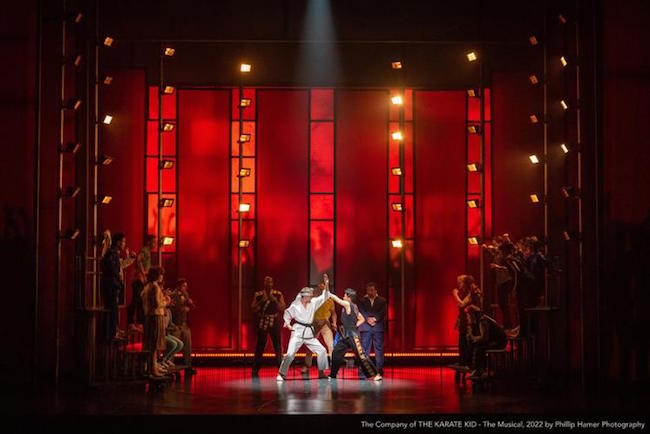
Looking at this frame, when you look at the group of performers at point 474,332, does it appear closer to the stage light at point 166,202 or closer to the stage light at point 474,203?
the stage light at point 474,203

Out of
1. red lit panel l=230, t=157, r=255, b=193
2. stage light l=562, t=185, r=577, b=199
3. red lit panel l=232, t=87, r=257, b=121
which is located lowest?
stage light l=562, t=185, r=577, b=199

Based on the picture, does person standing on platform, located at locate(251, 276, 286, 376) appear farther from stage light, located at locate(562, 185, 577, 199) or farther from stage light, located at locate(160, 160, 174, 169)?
stage light, located at locate(562, 185, 577, 199)

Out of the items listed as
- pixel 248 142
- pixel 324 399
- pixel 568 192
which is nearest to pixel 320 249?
pixel 248 142

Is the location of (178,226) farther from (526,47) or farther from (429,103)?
(526,47)

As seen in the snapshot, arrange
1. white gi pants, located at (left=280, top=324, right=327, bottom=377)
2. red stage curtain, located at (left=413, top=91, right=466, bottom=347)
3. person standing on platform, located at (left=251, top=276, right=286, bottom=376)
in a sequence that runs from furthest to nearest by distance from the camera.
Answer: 1. red stage curtain, located at (left=413, top=91, right=466, bottom=347)
2. person standing on platform, located at (left=251, top=276, right=286, bottom=376)
3. white gi pants, located at (left=280, top=324, right=327, bottom=377)

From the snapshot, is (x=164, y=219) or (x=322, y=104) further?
(x=322, y=104)

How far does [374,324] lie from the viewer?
14.4 metres

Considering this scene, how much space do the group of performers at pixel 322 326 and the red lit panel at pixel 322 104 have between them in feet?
11.0

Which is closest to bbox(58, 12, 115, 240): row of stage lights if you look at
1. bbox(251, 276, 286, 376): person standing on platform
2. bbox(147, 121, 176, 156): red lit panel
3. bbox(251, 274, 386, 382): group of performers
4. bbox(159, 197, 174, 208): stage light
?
bbox(159, 197, 174, 208): stage light

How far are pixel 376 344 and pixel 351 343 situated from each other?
0.86 meters

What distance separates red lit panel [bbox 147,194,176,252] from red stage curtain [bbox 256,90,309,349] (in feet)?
4.54

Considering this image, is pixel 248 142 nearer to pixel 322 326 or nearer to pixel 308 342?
pixel 322 326

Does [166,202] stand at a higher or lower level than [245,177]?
lower

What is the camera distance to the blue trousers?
14375 millimetres
